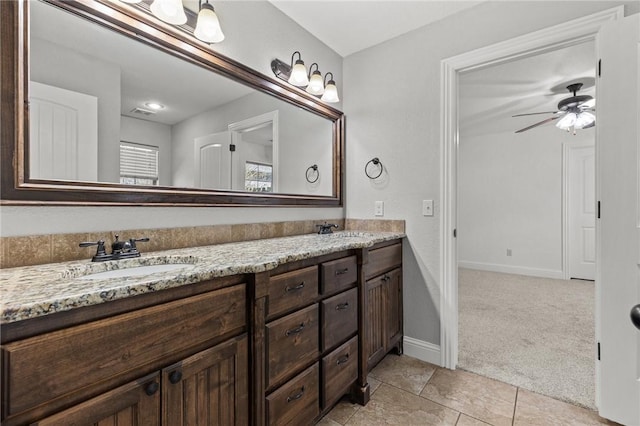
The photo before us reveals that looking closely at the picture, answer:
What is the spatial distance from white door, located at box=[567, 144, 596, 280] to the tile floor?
12.2 ft

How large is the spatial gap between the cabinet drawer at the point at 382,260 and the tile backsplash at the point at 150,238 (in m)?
0.22

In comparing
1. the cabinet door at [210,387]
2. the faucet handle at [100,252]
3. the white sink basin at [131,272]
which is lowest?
the cabinet door at [210,387]

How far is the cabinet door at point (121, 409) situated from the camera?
701 mm

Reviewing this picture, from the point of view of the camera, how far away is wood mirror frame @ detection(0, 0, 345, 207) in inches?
39.8

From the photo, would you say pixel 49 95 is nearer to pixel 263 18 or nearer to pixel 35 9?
pixel 35 9

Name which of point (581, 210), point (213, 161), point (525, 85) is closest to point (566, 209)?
point (581, 210)

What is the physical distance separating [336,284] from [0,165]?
137cm

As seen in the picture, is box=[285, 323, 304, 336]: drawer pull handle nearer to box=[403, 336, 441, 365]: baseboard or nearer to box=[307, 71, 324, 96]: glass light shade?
box=[403, 336, 441, 365]: baseboard

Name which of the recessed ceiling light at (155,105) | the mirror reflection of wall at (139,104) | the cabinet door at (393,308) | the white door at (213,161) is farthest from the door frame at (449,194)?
the recessed ceiling light at (155,105)

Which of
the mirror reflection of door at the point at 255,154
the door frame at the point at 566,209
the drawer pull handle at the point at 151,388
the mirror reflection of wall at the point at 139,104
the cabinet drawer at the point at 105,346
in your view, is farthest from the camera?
the door frame at the point at 566,209

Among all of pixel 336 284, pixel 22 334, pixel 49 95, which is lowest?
pixel 336 284

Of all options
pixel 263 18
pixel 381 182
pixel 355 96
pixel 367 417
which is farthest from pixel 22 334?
pixel 355 96

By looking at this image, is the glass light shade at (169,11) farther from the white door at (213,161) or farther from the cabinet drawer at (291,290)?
the cabinet drawer at (291,290)

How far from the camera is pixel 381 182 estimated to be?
2.41m
